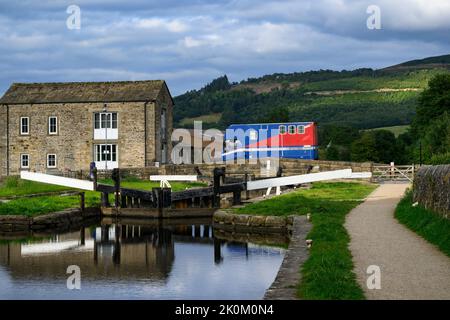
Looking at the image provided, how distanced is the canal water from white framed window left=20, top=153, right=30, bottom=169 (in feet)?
79.4

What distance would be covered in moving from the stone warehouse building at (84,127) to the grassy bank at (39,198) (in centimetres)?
479

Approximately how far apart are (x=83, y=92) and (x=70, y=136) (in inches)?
122

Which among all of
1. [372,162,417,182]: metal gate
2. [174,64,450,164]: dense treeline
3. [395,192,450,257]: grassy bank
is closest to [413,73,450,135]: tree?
[174,64,450,164]: dense treeline

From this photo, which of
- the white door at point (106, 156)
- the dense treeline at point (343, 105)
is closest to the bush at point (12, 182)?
the white door at point (106, 156)

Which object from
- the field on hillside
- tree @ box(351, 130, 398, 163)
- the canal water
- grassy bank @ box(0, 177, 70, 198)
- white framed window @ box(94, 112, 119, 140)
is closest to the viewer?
the canal water

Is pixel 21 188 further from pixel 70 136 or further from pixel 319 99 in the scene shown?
pixel 319 99

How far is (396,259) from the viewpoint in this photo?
49.2 feet

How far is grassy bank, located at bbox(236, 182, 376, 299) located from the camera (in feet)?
38.5

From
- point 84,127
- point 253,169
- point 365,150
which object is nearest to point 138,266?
point 253,169

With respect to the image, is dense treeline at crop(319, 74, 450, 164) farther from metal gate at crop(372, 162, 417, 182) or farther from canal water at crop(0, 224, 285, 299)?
canal water at crop(0, 224, 285, 299)

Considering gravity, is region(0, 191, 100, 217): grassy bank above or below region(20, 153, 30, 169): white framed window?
below

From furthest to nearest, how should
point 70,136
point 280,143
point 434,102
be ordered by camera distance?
1. point 434,102
2. point 280,143
3. point 70,136

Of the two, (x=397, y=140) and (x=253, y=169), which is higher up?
(x=397, y=140)

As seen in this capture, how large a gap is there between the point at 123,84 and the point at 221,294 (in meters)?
38.3
